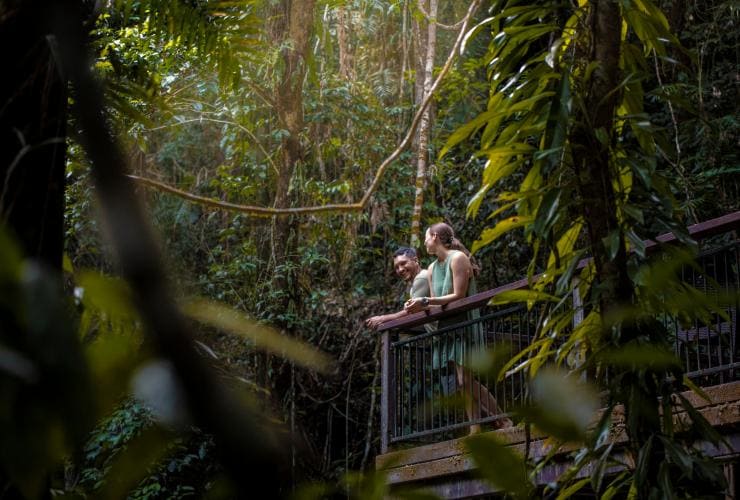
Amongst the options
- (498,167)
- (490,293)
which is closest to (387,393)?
(490,293)

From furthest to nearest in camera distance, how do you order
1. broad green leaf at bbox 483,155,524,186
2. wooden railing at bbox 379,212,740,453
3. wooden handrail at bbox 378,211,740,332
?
wooden railing at bbox 379,212,740,453
wooden handrail at bbox 378,211,740,332
broad green leaf at bbox 483,155,524,186

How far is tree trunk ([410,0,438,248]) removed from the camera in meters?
10.6

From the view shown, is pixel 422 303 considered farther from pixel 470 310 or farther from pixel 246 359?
pixel 246 359

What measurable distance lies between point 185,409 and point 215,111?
10.8m

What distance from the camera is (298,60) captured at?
10.4 metres

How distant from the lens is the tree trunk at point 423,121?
34.9ft

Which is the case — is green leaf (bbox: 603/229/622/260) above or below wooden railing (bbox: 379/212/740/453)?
above

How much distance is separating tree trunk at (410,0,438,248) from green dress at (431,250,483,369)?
3736 millimetres

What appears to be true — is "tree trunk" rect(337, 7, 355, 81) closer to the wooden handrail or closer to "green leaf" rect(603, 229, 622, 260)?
the wooden handrail

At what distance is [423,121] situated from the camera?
11.2 meters

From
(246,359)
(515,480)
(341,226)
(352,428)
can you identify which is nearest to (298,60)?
(341,226)

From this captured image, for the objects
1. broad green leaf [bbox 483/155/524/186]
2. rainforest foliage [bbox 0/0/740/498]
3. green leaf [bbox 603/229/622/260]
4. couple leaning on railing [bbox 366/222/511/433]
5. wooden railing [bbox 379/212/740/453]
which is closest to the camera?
rainforest foliage [bbox 0/0/740/498]

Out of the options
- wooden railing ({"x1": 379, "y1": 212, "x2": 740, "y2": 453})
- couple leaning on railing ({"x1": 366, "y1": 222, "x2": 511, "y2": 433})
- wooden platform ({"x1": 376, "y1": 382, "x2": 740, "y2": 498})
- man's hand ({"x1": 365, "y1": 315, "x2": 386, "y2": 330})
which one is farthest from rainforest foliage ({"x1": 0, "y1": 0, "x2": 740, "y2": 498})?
man's hand ({"x1": 365, "y1": 315, "x2": 386, "y2": 330})

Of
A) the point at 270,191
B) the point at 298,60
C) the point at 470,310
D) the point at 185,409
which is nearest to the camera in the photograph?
the point at 185,409
